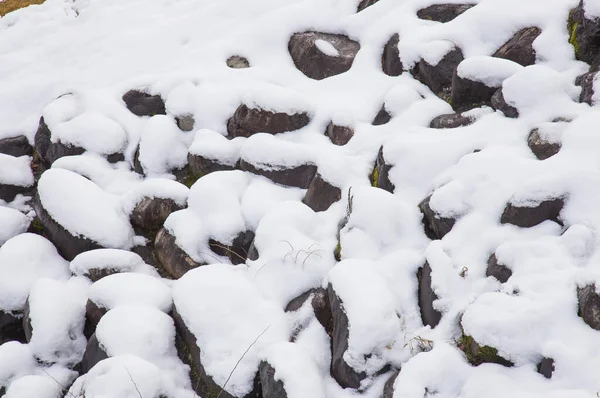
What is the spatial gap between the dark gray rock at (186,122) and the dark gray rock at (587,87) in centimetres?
478

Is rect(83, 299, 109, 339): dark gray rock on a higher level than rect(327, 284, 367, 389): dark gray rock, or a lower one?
lower

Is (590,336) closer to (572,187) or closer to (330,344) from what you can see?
(572,187)

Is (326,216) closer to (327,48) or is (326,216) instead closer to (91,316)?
(91,316)

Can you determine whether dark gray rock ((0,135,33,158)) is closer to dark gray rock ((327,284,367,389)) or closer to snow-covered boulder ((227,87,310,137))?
snow-covered boulder ((227,87,310,137))

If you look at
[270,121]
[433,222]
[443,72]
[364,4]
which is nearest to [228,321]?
[433,222]

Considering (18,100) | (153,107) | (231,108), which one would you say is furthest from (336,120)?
(18,100)

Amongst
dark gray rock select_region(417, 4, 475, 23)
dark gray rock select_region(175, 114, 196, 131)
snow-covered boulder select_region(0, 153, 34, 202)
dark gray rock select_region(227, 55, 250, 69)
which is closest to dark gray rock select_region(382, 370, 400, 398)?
dark gray rock select_region(175, 114, 196, 131)

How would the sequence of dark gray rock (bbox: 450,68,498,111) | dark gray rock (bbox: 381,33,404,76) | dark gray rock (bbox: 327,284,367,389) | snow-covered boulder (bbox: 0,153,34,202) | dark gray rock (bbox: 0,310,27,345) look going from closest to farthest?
dark gray rock (bbox: 327,284,367,389), dark gray rock (bbox: 0,310,27,345), dark gray rock (bbox: 450,68,498,111), dark gray rock (bbox: 381,33,404,76), snow-covered boulder (bbox: 0,153,34,202)

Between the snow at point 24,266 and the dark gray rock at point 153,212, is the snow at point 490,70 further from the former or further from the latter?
the snow at point 24,266

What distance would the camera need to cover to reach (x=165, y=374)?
13.8 ft

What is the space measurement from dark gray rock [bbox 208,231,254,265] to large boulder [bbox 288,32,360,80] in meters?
3.11

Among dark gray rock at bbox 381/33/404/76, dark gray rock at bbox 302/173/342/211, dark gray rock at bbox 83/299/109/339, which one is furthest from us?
dark gray rock at bbox 381/33/404/76

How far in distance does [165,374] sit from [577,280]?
10.8 ft

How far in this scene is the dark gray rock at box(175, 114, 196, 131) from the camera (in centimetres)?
697
